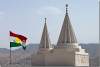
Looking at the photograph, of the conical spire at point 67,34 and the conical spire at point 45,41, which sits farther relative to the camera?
the conical spire at point 45,41

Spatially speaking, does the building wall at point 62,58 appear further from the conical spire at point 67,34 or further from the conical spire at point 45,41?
the conical spire at point 45,41

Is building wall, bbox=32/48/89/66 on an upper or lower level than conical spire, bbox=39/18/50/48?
lower

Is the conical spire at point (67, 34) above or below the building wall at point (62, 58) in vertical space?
above

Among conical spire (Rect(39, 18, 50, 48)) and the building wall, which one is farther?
conical spire (Rect(39, 18, 50, 48))

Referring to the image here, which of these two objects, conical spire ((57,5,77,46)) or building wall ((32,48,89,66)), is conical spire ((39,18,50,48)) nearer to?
building wall ((32,48,89,66))

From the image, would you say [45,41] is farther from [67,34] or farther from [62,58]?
[62,58]

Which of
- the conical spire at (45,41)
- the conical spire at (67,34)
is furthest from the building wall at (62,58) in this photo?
the conical spire at (45,41)

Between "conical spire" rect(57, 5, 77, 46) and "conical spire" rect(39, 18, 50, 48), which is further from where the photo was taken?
"conical spire" rect(39, 18, 50, 48)

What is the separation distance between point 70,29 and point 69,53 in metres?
3.37

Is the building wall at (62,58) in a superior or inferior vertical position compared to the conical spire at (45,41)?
inferior

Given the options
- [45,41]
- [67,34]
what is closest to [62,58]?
[67,34]

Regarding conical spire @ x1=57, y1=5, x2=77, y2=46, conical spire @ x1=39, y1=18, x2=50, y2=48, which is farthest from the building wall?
conical spire @ x1=39, y1=18, x2=50, y2=48

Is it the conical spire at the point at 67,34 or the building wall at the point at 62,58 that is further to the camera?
the conical spire at the point at 67,34

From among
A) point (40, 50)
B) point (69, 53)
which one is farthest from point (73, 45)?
point (40, 50)
